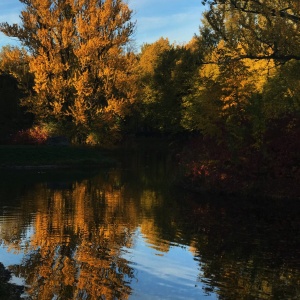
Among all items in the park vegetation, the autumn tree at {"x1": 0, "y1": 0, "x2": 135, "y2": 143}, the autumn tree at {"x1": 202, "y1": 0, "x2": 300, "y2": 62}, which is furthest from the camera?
the autumn tree at {"x1": 0, "y1": 0, "x2": 135, "y2": 143}

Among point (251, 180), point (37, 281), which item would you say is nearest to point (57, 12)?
point (251, 180)

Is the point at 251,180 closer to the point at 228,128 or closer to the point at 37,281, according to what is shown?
the point at 228,128

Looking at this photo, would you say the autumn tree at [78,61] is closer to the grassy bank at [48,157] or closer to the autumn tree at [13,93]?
the autumn tree at [13,93]

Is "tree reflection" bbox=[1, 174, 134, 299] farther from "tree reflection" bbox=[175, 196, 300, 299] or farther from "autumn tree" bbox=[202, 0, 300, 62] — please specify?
"autumn tree" bbox=[202, 0, 300, 62]

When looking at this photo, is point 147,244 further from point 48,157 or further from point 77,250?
point 48,157

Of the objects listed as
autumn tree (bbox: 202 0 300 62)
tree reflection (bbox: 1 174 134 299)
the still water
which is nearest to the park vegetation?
autumn tree (bbox: 202 0 300 62)

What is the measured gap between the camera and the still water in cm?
1013

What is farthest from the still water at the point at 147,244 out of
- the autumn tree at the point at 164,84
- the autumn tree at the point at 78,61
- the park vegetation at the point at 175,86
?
the autumn tree at the point at 164,84

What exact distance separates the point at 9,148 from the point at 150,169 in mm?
11677

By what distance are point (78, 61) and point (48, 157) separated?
1156 cm

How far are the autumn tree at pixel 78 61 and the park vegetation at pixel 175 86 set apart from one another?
3.9 inches

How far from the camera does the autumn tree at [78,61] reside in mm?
44156

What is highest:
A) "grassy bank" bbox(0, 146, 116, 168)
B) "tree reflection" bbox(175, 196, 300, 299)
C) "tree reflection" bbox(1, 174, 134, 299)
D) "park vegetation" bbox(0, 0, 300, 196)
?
"park vegetation" bbox(0, 0, 300, 196)

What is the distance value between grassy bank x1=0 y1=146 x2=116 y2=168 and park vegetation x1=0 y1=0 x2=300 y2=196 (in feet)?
13.0
